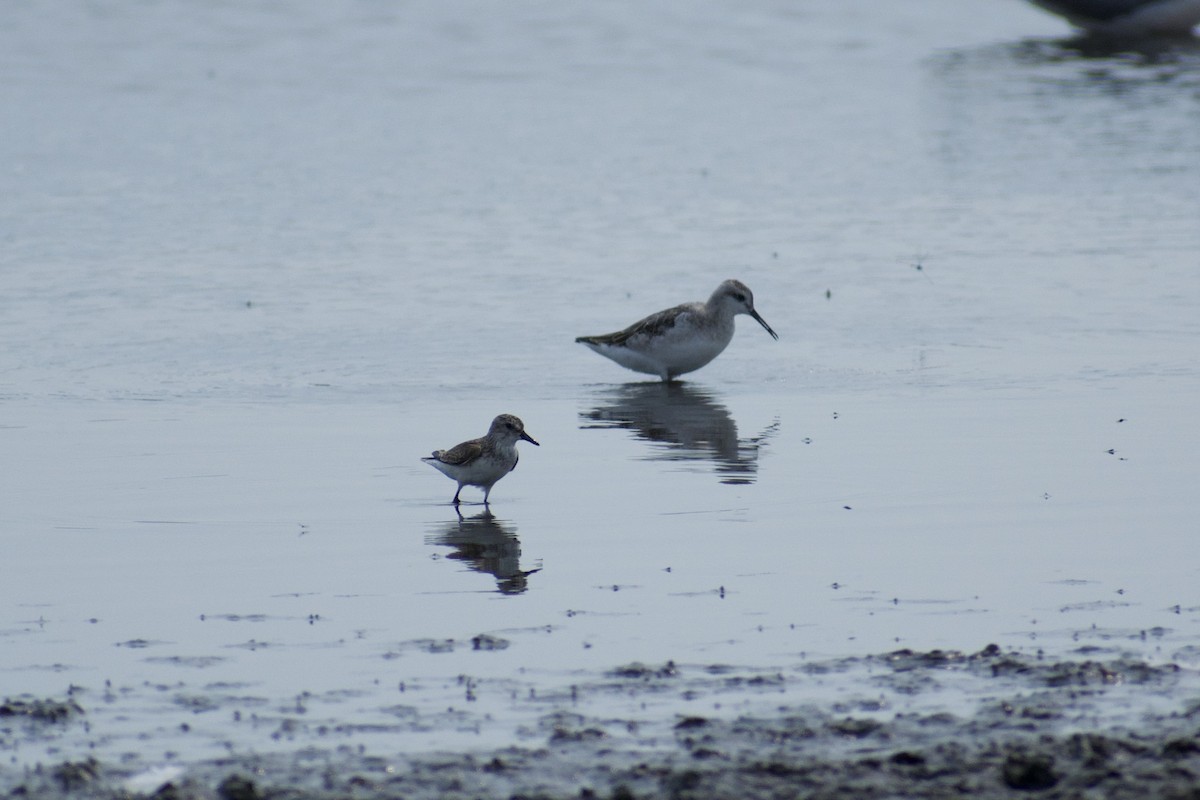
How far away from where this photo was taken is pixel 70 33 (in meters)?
41.2

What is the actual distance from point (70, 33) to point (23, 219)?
21799mm

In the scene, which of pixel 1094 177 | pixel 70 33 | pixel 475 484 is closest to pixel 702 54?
pixel 70 33

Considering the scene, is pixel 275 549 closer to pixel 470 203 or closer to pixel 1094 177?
pixel 470 203

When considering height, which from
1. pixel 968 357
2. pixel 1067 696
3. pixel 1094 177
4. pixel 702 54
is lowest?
pixel 1067 696

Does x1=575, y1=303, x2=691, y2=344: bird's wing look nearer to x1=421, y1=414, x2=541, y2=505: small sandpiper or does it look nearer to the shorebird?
x1=421, y1=414, x2=541, y2=505: small sandpiper

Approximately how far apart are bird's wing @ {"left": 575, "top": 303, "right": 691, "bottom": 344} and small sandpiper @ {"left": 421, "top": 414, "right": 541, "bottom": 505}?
4063 millimetres

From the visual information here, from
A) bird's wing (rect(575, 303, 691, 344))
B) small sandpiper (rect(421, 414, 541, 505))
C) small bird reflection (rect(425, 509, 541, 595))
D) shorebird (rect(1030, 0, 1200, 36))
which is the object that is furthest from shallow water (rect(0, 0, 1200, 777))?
shorebird (rect(1030, 0, 1200, 36))

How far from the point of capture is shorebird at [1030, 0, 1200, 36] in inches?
1544

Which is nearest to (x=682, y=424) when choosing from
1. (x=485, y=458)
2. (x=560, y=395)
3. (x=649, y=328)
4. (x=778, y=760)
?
(x=560, y=395)

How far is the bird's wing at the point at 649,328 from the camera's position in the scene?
576 inches

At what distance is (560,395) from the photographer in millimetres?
14047

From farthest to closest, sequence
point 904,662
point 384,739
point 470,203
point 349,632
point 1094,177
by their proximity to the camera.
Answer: point 1094,177
point 470,203
point 349,632
point 904,662
point 384,739

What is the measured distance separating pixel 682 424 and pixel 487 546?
378 centimetres

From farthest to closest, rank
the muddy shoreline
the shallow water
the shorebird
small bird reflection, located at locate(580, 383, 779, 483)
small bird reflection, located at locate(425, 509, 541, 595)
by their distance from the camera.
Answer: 1. the shorebird
2. small bird reflection, located at locate(580, 383, 779, 483)
3. small bird reflection, located at locate(425, 509, 541, 595)
4. the shallow water
5. the muddy shoreline
